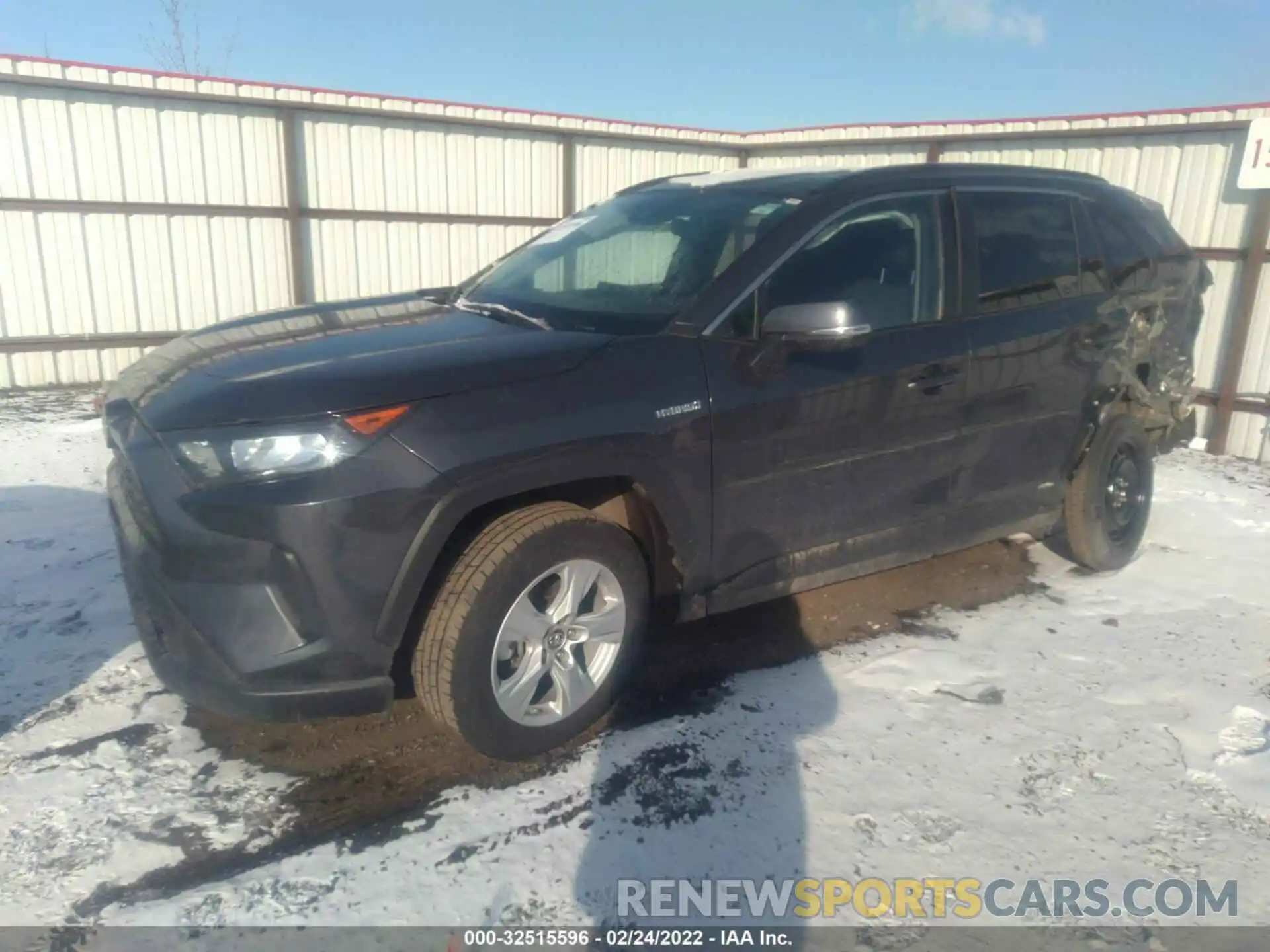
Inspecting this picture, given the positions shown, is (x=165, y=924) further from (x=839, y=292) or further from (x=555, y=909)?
(x=839, y=292)

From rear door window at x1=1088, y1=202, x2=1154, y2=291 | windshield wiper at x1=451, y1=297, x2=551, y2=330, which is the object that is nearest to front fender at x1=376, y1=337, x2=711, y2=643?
windshield wiper at x1=451, y1=297, x2=551, y2=330

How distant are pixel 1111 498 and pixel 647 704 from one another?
109 inches

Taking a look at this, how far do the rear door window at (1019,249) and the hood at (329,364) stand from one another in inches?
72.7

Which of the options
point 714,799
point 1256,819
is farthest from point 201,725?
point 1256,819

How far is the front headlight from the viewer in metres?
2.43

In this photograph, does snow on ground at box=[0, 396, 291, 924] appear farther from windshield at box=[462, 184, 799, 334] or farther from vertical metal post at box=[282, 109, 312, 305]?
vertical metal post at box=[282, 109, 312, 305]

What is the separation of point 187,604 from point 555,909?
4.25 ft

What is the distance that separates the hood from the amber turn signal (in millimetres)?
19

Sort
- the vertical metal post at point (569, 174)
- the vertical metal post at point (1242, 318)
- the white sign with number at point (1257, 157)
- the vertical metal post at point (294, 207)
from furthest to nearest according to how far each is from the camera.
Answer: the vertical metal post at point (569, 174) < the vertical metal post at point (294, 207) < the vertical metal post at point (1242, 318) < the white sign with number at point (1257, 157)

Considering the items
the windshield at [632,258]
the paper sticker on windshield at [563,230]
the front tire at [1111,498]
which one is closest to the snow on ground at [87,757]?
the windshield at [632,258]

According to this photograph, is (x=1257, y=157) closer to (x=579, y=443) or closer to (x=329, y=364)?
(x=579, y=443)

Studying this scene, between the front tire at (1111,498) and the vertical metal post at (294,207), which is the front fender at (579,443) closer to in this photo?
the front tire at (1111,498)

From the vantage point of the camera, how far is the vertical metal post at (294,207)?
9305 mm

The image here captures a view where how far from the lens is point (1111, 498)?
4578 millimetres
